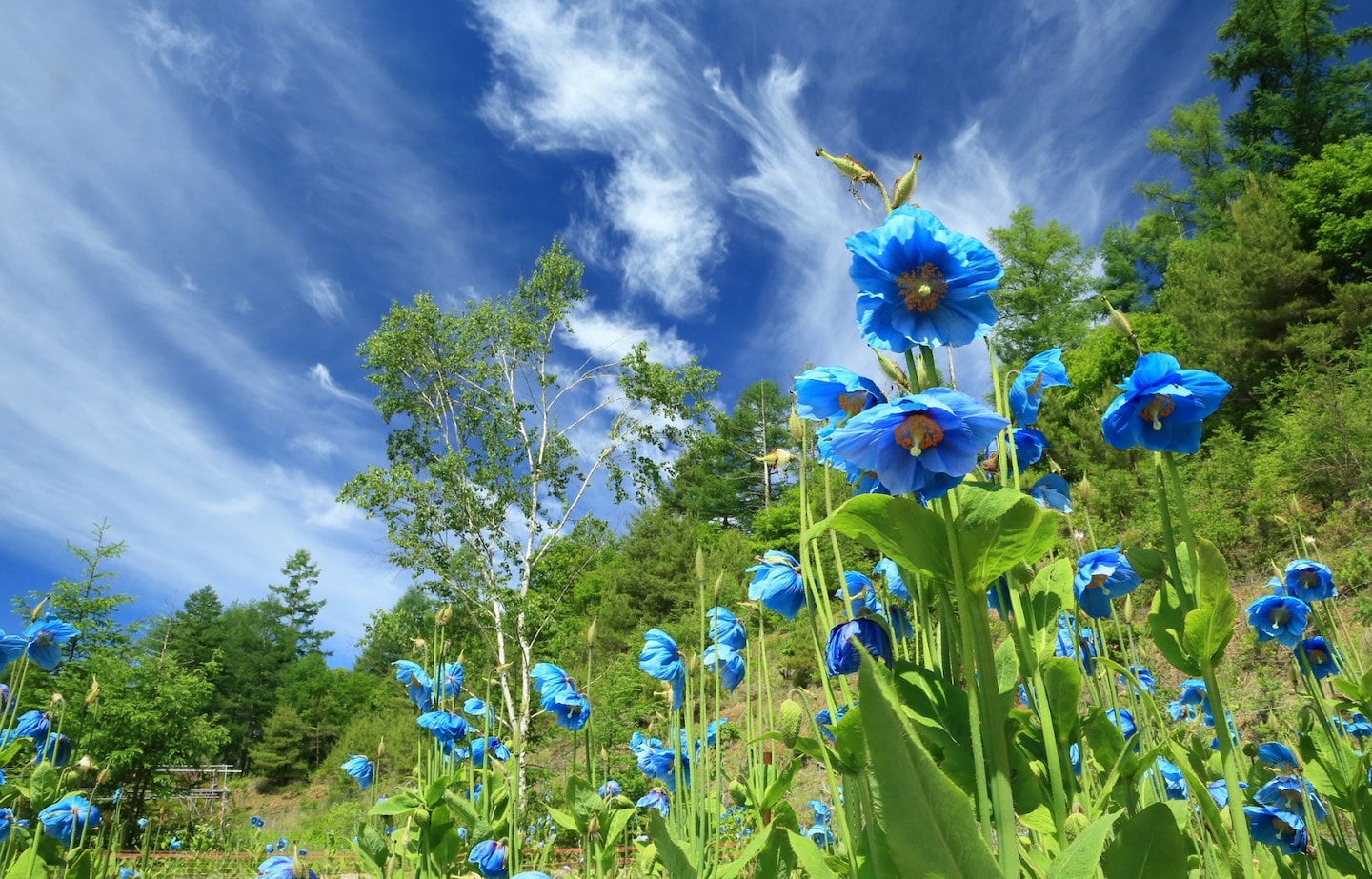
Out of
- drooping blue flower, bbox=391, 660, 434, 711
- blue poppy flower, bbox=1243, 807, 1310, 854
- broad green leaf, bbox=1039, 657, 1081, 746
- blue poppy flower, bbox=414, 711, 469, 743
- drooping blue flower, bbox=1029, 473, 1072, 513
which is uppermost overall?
drooping blue flower, bbox=1029, 473, 1072, 513

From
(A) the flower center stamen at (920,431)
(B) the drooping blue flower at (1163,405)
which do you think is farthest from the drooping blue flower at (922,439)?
(B) the drooping blue flower at (1163,405)

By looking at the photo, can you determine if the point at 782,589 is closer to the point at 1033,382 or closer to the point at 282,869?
the point at 1033,382

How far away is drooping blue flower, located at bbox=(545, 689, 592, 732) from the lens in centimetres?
190

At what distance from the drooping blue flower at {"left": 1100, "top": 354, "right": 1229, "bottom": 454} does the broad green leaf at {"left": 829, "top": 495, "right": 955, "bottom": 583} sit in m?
0.51

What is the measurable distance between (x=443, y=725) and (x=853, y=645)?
1.53 m

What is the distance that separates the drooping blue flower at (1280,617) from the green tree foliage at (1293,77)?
18818mm

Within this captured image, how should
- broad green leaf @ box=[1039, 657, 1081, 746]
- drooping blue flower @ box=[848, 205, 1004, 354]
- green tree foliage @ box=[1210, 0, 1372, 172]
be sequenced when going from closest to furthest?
1. drooping blue flower @ box=[848, 205, 1004, 354]
2. broad green leaf @ box=[1039, 657, 1081, 746]
3. green tree foliage @ box=[1210, 0, 1372, 172]

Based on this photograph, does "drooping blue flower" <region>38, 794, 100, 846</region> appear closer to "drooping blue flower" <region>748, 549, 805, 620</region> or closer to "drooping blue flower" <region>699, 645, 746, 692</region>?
"drooping blue flower" <region>699, 645, 746, 692</region>

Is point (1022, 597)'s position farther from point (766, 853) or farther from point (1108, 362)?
point (1108, 362)

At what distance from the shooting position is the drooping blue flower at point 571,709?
74.9 inches

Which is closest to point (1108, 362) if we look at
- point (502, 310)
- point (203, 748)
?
point (502, 310)

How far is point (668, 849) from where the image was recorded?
77 cm

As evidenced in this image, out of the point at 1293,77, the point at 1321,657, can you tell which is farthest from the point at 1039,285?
the point at 1321,657

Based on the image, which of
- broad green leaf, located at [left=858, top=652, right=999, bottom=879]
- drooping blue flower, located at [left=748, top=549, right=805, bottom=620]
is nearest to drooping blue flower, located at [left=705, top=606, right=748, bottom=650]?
drooping blue flower, located at [left=748, top=549, right=805, bottom=620]
